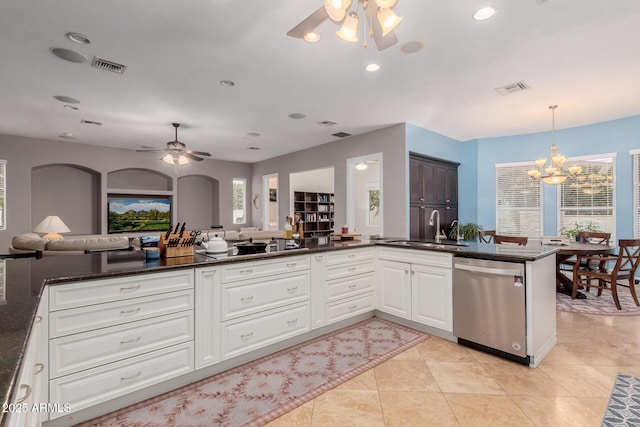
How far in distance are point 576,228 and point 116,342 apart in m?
7.55

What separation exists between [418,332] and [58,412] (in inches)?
118

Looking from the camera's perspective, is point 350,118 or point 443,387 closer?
point 443,387

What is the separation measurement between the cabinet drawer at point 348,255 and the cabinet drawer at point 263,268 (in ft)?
1.02

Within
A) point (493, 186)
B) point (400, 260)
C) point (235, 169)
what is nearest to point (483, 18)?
point (400, 260)

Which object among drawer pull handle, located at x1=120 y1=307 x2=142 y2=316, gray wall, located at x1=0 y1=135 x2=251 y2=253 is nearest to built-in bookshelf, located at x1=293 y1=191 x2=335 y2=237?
gray wall, located at x1=0 y1=135 x2=251 y2=253

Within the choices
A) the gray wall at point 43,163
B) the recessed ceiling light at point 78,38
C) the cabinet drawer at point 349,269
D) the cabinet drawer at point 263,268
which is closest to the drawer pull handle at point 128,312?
the cabinet drawer at point 263,268

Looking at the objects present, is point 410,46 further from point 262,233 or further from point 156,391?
point 156,391

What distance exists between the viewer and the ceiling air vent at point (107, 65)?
10.3 ft

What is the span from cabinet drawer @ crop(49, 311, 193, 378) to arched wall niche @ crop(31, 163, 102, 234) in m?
6.64

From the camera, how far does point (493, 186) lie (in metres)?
6.75

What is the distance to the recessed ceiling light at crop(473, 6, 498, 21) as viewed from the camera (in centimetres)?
239

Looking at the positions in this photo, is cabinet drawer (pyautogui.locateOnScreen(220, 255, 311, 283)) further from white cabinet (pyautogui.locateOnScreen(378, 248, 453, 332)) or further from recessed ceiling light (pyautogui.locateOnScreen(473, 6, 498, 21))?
recessed ceiling light (pyautogui.locateOnScreen(473, 6, 498, 21))

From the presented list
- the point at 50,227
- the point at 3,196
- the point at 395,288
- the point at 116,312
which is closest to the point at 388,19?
the point at 116,312

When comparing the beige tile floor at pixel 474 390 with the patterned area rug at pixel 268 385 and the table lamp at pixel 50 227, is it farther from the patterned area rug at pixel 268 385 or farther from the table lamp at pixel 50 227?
the table lamp at pixel 50 227
